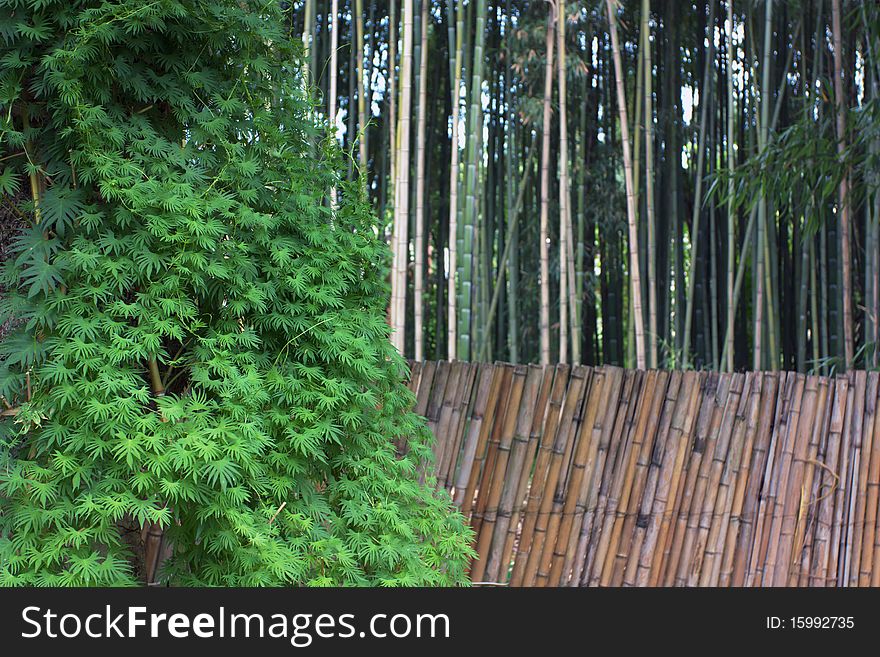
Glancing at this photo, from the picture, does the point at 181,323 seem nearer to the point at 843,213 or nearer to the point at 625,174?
the point at 625,174

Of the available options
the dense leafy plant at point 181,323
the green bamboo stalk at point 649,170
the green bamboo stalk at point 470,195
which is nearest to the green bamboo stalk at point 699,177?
the green bamboo stalk at point 649,170

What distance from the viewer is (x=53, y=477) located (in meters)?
0.95

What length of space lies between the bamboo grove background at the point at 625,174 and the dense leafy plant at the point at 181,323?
2.32 meters

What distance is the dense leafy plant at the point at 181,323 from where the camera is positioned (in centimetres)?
95

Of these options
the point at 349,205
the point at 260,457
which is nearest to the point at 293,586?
the point at 260,457

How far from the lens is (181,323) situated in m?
1.00

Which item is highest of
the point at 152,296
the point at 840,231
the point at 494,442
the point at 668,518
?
the point at 840,231

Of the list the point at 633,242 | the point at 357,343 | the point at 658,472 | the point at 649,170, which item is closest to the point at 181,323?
the point at 357,343

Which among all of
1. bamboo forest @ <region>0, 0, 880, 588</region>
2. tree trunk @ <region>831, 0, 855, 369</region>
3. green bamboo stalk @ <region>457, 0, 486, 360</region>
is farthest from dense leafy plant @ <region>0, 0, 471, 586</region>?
tree trunk @ <region>831, 0, 855, 369</region>

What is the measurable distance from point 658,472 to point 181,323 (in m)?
1.58

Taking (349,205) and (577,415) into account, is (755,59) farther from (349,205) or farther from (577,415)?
(349,205)

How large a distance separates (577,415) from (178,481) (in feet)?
4.47

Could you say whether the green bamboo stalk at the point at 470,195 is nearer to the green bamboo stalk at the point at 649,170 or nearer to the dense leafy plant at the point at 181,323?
the green bamboo stalk at the point at 649,170

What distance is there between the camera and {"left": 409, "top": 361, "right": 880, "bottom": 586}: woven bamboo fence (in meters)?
2.04
